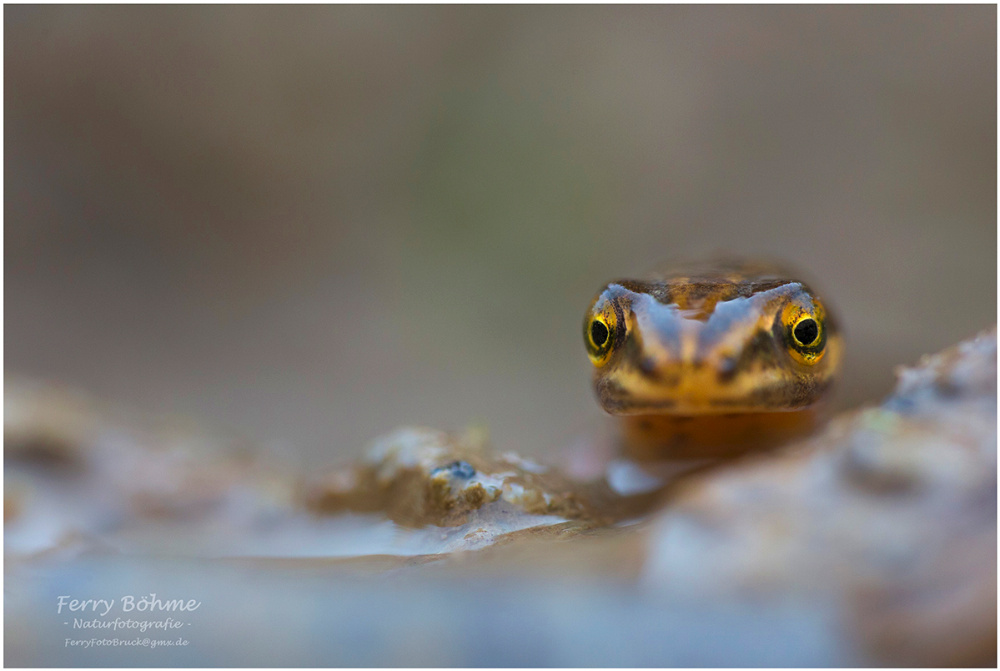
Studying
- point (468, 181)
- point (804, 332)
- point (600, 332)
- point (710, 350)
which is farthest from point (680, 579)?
point (468, 181)

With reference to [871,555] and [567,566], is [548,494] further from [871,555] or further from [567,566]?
[871,555]

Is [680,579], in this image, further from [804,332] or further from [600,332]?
[804,332]

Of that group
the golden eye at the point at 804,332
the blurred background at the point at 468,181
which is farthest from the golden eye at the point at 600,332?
the blurred background at the point at 468,181

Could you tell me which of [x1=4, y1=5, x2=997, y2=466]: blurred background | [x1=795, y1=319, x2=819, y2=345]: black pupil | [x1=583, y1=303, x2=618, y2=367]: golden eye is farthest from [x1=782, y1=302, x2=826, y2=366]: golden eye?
[x1=4, y1=5, x2=997, y2=466]: blurred background

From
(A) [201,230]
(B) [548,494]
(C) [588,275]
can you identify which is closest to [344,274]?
(A) [201,230]

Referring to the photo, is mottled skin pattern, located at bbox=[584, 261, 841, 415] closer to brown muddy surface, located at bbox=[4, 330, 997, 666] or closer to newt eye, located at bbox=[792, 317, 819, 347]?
newt eye, located at bbox=[792, 317, 819, 347]

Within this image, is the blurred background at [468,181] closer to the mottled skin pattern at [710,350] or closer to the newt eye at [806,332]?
the mottled skin pattern at [710,350]
